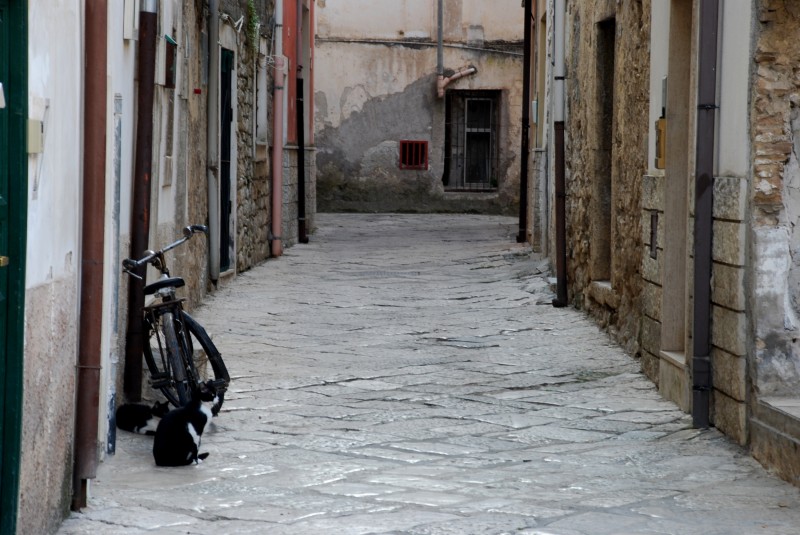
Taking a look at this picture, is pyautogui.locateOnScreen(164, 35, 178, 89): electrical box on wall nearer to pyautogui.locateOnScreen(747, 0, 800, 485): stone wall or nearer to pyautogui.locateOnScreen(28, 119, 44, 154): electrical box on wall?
pyautogui.locateOnScreen(747, 0, 800, 485): stone wall

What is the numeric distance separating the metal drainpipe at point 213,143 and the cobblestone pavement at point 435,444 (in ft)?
1.96

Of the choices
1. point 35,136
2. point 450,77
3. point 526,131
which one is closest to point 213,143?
point 526,131

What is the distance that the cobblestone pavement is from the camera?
4.62 m

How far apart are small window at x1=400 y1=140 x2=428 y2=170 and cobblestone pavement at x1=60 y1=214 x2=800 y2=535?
46.3 feet

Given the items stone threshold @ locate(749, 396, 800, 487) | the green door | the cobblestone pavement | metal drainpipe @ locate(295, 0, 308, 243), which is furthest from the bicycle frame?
metal drainpipe @ locate(295, 0, 308, 243)

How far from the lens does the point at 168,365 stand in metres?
6.12

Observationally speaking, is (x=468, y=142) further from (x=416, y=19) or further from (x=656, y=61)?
(x=656, y=61)

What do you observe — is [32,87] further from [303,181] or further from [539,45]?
[303,181]

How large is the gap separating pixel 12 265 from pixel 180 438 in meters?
1.82

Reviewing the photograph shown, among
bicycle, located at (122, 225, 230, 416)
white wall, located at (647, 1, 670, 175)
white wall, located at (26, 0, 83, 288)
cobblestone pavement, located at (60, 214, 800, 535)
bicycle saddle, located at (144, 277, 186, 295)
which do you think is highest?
white wall, located at (647, 1, 670, 175)

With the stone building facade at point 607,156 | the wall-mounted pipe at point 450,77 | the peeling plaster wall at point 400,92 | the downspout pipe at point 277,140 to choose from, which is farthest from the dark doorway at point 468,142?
the stone building facade at point 607,156

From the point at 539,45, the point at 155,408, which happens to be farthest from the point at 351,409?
the point at 539,45

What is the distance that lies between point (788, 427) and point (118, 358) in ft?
9.90

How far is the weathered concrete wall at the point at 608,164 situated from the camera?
8266mm
